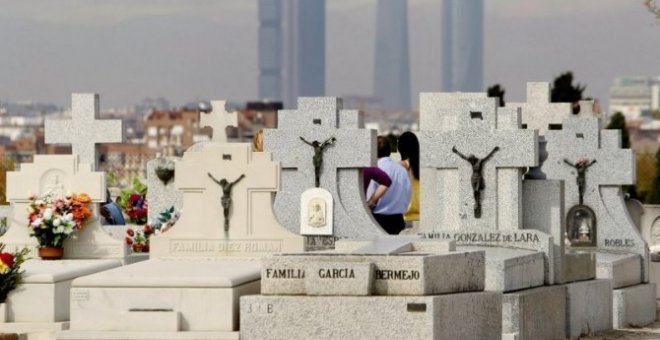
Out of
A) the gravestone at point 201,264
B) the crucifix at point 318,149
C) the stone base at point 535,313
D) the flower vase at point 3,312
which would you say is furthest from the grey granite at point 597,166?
the flower vase at point 3,312

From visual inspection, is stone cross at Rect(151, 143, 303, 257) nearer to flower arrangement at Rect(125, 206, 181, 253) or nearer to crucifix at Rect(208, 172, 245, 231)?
crucifix at Rect(208, 172, 245, 231)

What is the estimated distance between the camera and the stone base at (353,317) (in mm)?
13125

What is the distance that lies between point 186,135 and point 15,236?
8793 cm

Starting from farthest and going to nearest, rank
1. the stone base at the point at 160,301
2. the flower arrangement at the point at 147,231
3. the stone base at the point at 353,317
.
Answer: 1. the flower arrangement at the point at 147,231
2. the stone base at the point at 160,301
3. the stone base at the point at 353,317

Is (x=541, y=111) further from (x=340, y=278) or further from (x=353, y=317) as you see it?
(x=353, y=317)

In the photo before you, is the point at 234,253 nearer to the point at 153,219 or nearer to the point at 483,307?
the point at 483,307

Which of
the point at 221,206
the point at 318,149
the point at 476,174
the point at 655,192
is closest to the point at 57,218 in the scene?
the point at 221,206

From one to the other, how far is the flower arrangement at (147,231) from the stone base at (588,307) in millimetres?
3777

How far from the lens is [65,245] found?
58.6ft

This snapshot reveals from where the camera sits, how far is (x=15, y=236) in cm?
1820

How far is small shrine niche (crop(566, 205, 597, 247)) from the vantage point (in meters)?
23.7

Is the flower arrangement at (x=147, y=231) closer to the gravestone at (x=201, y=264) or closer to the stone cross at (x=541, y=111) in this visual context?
the gravestone at (x=201, y=264)

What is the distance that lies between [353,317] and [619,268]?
845 cm

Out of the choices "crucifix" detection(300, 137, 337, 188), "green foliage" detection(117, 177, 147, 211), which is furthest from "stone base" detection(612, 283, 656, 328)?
"green foliage" detection(117, 177, 147, 211)
